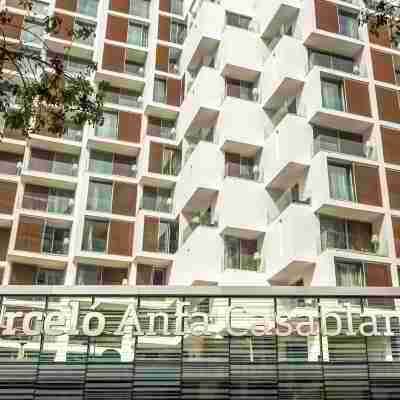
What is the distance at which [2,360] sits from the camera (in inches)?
814

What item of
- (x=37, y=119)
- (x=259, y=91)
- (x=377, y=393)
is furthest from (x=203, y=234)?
(x=37, y=119)

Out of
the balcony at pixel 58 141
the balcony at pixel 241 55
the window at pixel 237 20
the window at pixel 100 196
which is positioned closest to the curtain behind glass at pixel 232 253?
the balcony at pixel 241 55

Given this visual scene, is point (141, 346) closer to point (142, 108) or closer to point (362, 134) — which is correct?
point (362, 134)

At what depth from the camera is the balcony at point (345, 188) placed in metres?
31.9

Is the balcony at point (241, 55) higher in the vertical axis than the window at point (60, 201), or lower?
higher

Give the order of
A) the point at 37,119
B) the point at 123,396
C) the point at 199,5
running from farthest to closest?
the point at 199,5 < the point at 123,396 < the point at 37,119

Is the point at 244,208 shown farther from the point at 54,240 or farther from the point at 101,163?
the point at 101,163

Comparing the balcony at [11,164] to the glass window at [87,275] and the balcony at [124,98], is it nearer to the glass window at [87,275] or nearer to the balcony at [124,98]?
the balcony at [124,98]

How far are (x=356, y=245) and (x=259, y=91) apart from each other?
34.4 feet

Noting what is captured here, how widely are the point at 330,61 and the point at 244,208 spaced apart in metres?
8.97

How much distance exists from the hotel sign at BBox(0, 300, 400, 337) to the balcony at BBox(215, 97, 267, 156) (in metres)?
15.6

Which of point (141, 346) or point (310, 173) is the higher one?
point (310, 173)

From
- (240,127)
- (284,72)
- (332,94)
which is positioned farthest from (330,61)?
Answer: (240,127)

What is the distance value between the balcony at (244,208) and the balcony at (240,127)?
85.2 inches
